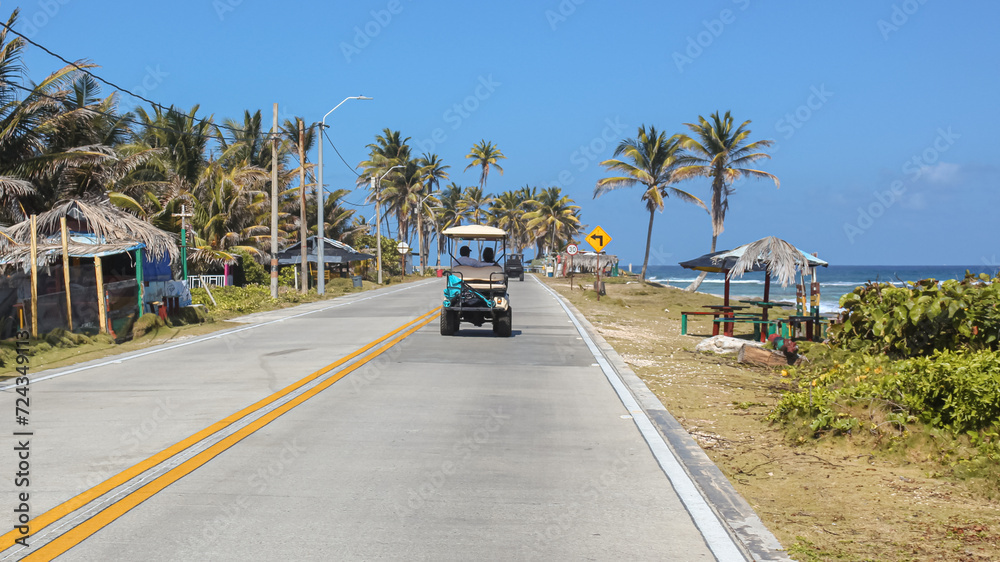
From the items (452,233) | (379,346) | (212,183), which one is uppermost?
(212,183)

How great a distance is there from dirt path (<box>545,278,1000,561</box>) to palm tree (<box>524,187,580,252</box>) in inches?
3603

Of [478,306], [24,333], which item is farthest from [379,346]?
[24,333]

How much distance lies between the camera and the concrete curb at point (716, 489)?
17.2 feet

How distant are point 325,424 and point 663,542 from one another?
448cm

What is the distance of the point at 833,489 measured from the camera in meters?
6.77

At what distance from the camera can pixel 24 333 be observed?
1568 cm

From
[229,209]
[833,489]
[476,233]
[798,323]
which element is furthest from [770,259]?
[229,209]

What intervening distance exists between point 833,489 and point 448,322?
12.7 metres

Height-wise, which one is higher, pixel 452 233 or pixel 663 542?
pixel 452 233

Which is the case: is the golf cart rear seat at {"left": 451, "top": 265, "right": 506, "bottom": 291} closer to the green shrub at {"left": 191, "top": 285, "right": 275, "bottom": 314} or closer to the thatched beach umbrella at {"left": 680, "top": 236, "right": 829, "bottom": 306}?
the thatched beach umbrella at {"left": 680, "top": 236, "right": 829, "bottom": 306}

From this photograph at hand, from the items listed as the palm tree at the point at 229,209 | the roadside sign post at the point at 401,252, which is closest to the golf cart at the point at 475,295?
the palm tree at the point at 229,209

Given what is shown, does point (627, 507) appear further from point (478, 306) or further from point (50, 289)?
point (50, 289)

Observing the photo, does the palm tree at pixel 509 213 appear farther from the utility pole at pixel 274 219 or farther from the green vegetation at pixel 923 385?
the green vegetation at pixel 923 385

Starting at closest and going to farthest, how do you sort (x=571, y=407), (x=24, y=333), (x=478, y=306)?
1. (x=571, y=407)
2. (x=24, y=333)
3. (x=478, y=306)
